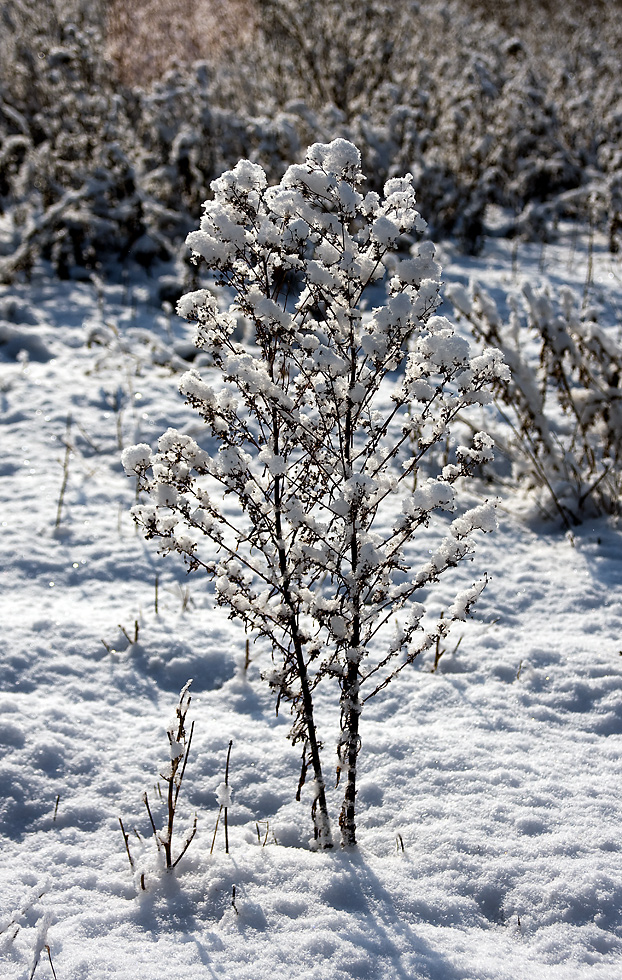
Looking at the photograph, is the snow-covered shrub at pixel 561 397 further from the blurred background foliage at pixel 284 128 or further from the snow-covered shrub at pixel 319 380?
the blurred background foliage at pixel 284 128

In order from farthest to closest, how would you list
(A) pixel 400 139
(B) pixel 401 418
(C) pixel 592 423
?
(A) pixel 400 139
(B) pixel 401 418
(C) pixel 592 423

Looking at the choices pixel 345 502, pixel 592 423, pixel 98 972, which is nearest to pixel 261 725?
pixel 98 972

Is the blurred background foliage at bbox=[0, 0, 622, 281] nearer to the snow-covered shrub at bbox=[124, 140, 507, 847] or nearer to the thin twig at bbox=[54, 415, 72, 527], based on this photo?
the thin twig at bbox=[54, 415, 72, 527]

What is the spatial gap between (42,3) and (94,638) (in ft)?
31.8

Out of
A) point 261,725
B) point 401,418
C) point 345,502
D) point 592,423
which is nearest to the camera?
point 345,502

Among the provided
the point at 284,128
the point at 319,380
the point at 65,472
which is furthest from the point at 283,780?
the point at 284,128

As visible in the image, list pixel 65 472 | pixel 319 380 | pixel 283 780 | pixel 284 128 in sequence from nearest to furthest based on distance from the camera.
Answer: pixel 319 380
pixel 283 780
pixel 65 472
pixel 284 128

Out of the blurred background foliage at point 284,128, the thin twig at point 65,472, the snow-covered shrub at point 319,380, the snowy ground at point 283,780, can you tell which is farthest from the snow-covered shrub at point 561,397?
the blurred background foliage at point 284,128

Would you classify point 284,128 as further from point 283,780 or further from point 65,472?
point 283,780

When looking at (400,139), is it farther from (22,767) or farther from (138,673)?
(22,767)

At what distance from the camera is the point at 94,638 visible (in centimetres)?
259

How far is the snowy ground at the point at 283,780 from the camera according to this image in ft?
5.10

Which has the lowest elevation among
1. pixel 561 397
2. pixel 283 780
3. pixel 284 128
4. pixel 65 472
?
pixel 283 780

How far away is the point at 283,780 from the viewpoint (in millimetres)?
2100
